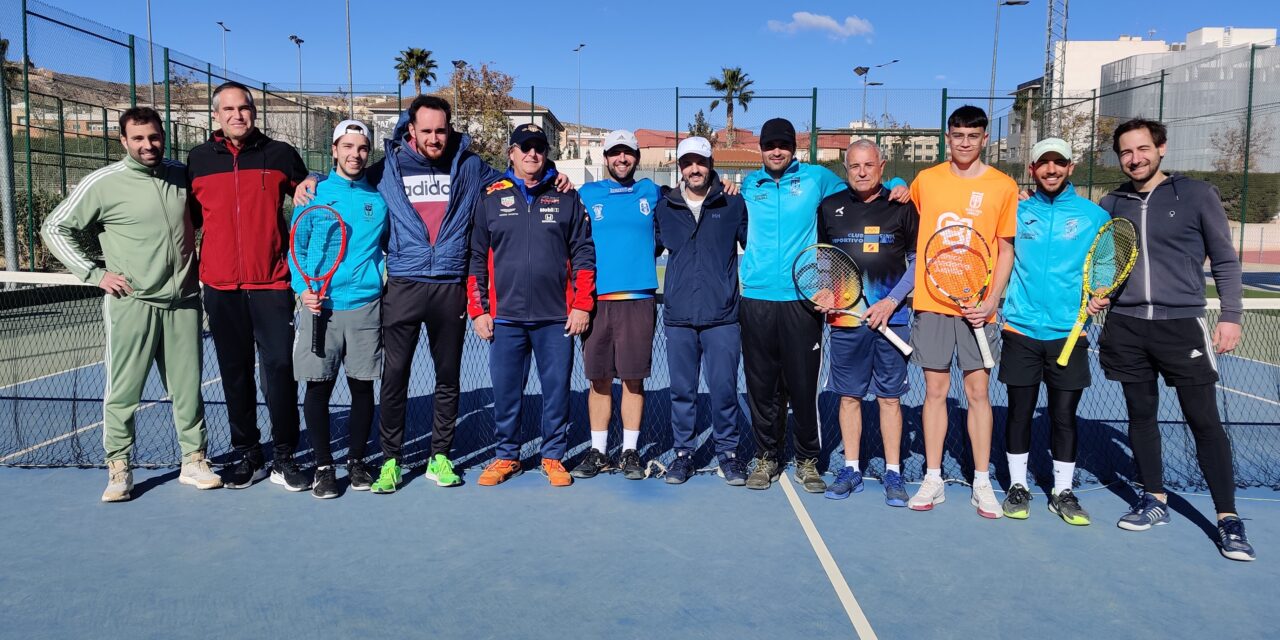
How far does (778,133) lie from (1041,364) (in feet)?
5.74

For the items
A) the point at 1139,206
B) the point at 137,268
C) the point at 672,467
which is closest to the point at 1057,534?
the point at 1139,206

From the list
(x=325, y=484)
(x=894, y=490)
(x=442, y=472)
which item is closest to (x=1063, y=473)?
(x=894, y=490)

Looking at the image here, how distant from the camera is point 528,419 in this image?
6.15m

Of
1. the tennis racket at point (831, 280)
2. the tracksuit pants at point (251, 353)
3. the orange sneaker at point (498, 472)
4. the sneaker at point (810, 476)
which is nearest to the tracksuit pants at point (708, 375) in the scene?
the sneaker at point (810, 476)

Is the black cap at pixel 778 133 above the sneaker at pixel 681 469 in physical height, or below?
above

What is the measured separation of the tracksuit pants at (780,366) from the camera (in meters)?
4.57

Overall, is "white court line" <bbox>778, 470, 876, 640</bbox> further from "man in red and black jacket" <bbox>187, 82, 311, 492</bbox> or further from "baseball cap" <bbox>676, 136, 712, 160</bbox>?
"man in red and black jacket" <bbox>187, 82, 311, 492</bbox>

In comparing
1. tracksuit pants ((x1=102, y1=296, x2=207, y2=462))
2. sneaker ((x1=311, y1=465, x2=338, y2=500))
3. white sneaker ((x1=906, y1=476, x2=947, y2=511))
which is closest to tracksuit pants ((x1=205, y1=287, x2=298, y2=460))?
tracksuit pants ((x1=102, y1=296, x2=207, y2=462))

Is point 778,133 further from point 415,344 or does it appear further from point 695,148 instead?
point 415,344

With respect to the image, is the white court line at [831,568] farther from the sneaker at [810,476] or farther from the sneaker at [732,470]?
the sneaker at [732,470]

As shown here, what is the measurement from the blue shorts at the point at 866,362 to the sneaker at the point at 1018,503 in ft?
2.36

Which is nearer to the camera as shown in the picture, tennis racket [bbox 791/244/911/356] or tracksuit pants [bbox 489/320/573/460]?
tennis racket [bbox 791/244/911/356]

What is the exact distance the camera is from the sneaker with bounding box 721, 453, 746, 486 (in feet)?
15.4

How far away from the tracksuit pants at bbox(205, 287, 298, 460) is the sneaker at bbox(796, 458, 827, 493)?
108 inches
